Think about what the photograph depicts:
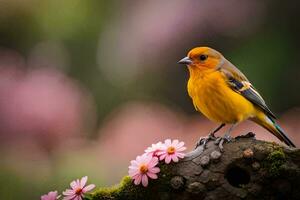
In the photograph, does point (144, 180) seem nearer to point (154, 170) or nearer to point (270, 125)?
point (154, 170)

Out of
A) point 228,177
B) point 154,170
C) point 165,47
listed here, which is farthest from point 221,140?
point 165,47

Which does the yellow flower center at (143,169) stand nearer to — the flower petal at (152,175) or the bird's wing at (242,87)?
the flower petal at (152,175)

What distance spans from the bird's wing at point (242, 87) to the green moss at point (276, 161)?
601 millimetres

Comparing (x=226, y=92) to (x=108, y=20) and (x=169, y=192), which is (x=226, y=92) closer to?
(x=169, y=192)

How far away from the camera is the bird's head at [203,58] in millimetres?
2877

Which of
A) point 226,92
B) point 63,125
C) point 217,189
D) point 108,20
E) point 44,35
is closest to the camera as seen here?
point 217,189

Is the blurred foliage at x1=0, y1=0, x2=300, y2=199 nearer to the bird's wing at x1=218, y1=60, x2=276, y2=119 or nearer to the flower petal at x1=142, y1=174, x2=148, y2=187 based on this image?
the bird's wing at x1=218, y1=60, x2=276, y2=119

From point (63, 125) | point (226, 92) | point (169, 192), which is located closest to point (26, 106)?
point (63, 125)

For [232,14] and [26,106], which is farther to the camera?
[232,14]

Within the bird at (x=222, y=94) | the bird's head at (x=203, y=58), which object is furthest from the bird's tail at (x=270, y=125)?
the bird's head at (x=203, y=58)

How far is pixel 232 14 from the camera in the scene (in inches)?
270

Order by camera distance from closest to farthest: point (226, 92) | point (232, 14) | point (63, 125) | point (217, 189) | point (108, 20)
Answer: point (217, 189)
point (226, 92)
point (63, 125)
point (232, 14)
point (108, 20)

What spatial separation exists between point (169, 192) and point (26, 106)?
2450mm

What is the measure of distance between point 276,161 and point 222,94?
0.63m
